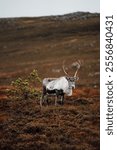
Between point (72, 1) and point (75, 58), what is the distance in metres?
15.1

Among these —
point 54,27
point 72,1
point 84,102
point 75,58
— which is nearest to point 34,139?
point 84,102

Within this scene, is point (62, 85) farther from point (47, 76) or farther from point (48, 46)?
point (48, 46)

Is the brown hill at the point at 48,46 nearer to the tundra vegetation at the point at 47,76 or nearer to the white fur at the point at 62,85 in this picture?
the tundra vegetation at the point at 47,76

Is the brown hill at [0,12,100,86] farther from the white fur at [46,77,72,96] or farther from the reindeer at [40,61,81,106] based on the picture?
the white fur at [46,77,72,96]

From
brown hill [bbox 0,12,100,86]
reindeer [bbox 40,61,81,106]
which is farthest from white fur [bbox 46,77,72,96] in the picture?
brown hill [bbox 0,12,100,86]

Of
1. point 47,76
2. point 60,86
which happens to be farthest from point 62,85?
point 47,76

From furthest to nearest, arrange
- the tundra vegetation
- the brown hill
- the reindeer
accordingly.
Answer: the brown hill
the reindeer
the tundra vegetation

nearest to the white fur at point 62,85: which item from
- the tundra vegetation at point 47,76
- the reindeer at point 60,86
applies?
the reindeer at point 60,86

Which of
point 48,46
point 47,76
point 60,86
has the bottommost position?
point 60,86

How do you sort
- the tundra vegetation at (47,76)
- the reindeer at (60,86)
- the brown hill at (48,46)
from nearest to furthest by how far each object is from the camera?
the tundra vegetation at (47,76), the reindeer at (60,86), the brown hill at (48,46)

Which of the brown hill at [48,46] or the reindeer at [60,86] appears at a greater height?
the brown hill at [48,46]

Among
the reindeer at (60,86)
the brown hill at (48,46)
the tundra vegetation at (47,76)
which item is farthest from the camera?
the brown hill at (48,46)

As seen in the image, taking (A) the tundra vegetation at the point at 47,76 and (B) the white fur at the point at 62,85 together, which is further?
(B) the white fur at the point at 62,85

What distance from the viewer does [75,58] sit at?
1232 inches
